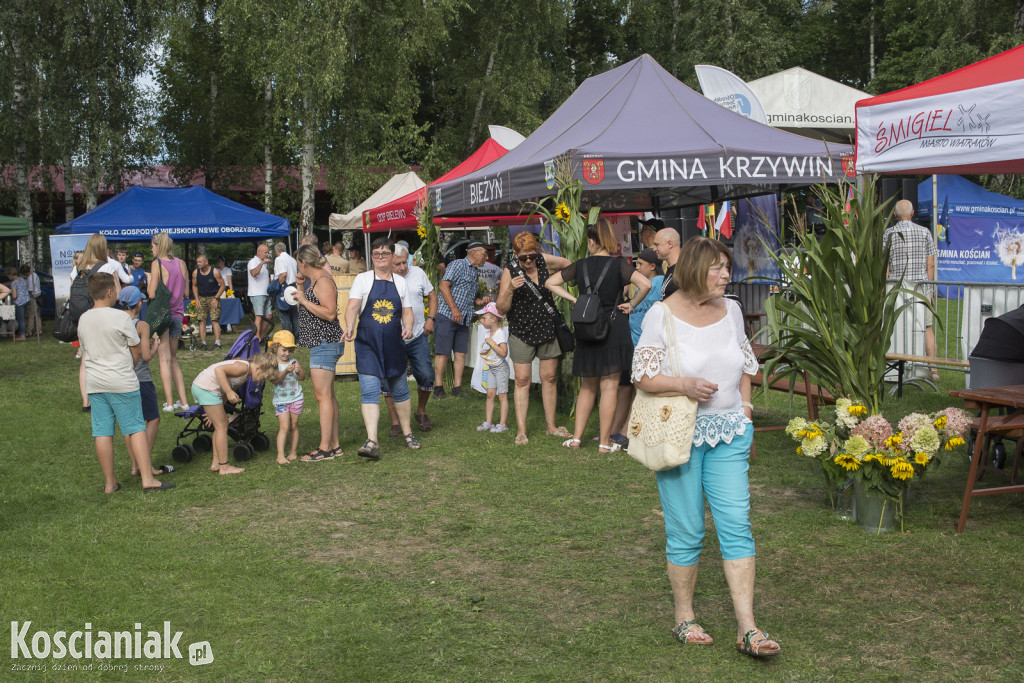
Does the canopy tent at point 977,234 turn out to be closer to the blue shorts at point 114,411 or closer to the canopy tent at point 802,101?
the canopy tent at point 802,101

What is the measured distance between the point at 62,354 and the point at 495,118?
15.0 meters

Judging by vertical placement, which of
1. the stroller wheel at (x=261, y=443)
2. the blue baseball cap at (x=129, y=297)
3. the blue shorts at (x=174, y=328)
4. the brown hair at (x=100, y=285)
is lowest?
the stroller wheel at (x=261, y=443)

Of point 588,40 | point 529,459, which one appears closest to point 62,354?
point 529,459

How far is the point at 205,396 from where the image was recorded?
710 cm

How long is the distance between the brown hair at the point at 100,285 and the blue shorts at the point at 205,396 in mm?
1053

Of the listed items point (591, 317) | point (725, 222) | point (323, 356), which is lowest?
point (323, 356)

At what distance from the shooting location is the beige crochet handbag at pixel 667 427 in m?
3.68

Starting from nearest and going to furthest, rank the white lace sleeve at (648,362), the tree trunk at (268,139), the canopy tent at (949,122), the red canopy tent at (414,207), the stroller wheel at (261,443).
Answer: the white lace sleeve at (648,362), the canopy tent at (949,122), the stroller wheel at (261,443), the red canopy tent at (414,207), the tree trunk at (268,139)

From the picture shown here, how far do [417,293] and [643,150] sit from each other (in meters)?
2.72

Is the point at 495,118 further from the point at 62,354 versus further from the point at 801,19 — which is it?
the point at 801,19

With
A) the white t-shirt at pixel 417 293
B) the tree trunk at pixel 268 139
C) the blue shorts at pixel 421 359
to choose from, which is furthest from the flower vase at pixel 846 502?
the tree trunk at pixel 268 139

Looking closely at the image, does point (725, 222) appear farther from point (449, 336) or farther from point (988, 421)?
point (988, 421)

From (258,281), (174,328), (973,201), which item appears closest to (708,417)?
(174,328)

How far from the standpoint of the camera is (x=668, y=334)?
3.80 meters
